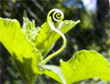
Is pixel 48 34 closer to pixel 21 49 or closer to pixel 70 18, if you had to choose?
pixel 21 49

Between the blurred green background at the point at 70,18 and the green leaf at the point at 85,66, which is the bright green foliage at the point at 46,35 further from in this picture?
the blurred green background at the point at 70,18

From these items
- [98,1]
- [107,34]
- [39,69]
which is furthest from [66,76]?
[107,34]

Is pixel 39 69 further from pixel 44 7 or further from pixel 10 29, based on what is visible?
pixel 44 7

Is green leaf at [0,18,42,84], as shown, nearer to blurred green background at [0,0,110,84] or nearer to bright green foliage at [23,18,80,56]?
bright green foliage at [23,18,80,56]

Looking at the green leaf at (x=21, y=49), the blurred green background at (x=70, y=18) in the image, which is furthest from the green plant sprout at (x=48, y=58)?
the blurred green background at (x=70, y=18)

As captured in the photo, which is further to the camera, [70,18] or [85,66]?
[70,18]

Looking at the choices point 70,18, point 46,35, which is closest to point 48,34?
point 46,35
